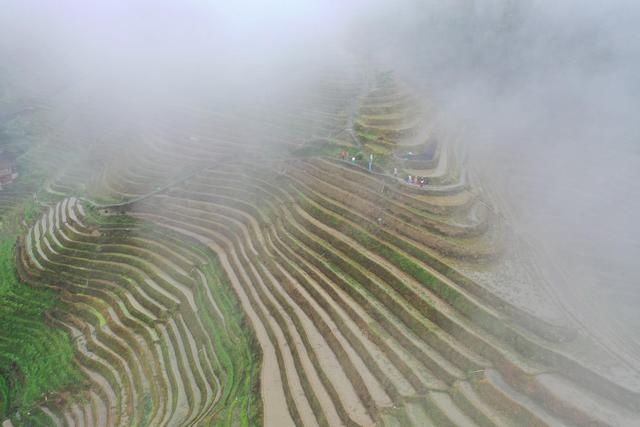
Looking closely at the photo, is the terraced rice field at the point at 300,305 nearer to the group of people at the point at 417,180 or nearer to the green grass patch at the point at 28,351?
the group of people at the point at 417,180

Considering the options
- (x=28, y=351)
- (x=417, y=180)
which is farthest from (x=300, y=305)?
(x=28, y=351)

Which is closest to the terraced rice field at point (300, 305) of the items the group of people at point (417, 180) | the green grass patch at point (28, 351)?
the group of people at point (417, 180)

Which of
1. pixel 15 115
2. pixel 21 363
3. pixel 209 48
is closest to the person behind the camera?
pixel 21 363

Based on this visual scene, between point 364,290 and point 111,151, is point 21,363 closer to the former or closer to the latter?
point 364,290

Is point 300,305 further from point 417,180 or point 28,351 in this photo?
point 28,351

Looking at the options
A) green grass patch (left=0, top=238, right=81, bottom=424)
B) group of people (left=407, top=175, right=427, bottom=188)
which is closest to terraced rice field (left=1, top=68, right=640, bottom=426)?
group of people (left=407, top=175, right=427, bottom=188)

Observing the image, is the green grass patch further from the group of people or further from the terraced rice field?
the group of people

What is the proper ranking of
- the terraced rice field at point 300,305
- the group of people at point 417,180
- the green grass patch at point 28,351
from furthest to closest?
the group of people at point 417,180 < the green grass patch at point 28,351 < the terraced rice field at point 300,305

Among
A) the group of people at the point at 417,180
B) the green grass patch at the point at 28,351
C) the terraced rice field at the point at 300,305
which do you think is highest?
the group of people at the point at 417,180

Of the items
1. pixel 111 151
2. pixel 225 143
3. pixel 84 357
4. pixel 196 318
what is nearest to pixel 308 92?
pixel 225 143
